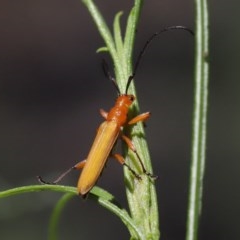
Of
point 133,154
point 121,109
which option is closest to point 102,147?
point 121,109

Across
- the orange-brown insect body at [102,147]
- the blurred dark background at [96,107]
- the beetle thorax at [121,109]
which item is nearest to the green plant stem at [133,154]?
the beetle thorax at [121,109]

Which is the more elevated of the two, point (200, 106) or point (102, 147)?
point (200, 106)

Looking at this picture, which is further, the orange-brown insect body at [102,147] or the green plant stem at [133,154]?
the orange-brown insect body at [102,147]

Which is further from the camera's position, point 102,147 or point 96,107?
point 96,107

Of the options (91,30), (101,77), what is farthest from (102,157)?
(91,30)

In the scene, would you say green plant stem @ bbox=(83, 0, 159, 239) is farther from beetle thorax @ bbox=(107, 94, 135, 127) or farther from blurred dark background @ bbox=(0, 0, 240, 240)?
blurred dark background @ bbox=(0, 0, 240, 240)

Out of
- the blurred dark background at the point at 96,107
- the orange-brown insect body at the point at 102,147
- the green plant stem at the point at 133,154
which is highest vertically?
the green plant stem at the point at 133,154

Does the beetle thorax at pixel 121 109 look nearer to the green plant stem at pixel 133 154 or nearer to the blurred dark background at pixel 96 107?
the green plant stem at pixel 133 154

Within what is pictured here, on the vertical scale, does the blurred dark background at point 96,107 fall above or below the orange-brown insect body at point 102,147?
below

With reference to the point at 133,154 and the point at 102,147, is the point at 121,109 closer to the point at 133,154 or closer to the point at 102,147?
the point at 102,147
